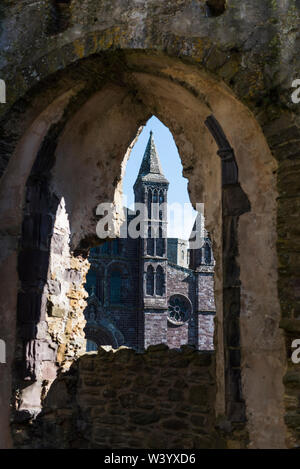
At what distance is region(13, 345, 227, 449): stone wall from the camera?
215 inches

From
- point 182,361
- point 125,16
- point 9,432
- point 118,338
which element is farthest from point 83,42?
point 118,338

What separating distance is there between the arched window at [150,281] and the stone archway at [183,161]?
878 inches

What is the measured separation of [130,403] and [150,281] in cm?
2320

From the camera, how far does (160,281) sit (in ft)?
96.0

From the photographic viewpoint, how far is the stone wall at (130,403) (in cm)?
545

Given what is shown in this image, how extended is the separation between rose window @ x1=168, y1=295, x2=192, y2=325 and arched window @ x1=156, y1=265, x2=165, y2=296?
82 cm

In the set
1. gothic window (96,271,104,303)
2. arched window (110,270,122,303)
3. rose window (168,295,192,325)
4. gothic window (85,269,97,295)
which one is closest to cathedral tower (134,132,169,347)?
rose window (168,295,192,325)

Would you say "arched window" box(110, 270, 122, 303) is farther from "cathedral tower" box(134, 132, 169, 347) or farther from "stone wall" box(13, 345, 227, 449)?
"stone wall" box(13, 345, 227, 449)

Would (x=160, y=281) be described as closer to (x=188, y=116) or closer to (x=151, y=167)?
(x=151, y=167)

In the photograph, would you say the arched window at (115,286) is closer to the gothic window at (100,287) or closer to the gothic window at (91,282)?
the gothic window at (100,287)

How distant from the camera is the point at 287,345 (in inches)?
172

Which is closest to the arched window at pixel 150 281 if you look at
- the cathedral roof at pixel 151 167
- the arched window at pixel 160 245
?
the arched window at pixel 160 245

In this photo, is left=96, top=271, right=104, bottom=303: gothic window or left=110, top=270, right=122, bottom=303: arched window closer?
left=96, top=271, right=104, bottom=303: gothic window

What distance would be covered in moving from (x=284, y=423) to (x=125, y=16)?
12.5 feet
